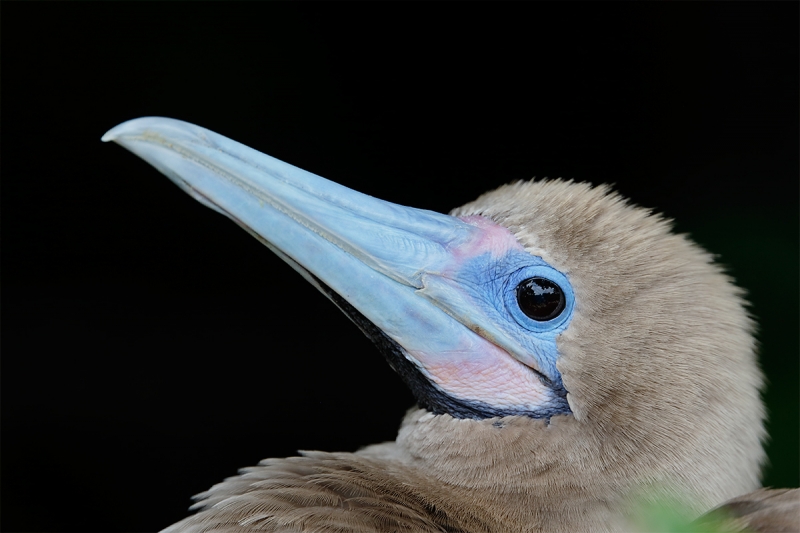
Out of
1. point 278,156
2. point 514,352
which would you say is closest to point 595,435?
point 514,352

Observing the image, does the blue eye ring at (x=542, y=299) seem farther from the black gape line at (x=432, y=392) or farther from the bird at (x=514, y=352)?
the black gape line at (x=432, y=392)

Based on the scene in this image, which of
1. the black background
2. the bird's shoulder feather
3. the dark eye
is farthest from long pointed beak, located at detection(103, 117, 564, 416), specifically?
the black background

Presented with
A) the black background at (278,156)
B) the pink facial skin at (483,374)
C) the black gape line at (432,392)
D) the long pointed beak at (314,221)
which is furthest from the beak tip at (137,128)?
the black background at (278,156)

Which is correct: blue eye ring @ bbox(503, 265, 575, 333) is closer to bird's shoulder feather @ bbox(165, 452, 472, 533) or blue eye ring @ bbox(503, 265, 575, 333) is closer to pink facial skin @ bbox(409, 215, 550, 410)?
pink facial skin @ bbox(409, 215, 550, 410)

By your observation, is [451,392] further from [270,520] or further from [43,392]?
[43,392]

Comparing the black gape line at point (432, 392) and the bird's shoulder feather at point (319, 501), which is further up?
the black gape line at point (432, 392)

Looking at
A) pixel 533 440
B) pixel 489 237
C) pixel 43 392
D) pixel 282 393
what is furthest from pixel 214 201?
pixel 43 392
